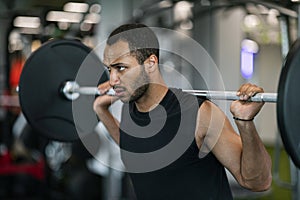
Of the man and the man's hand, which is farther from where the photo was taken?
the man

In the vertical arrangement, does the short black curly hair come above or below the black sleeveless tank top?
above

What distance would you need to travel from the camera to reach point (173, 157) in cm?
187

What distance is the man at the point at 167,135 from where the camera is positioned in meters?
1.72

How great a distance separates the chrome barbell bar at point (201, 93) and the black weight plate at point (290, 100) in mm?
116

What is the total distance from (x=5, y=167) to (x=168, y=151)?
12.2 feet

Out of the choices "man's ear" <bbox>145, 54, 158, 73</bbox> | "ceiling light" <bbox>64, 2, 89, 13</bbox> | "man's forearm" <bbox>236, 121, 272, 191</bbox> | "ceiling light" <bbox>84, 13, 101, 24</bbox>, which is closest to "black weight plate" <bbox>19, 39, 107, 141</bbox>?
"man's ear" <bbox>145, 54, 158, 73</bbox>

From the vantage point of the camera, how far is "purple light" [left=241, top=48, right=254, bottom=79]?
6762 millimetres

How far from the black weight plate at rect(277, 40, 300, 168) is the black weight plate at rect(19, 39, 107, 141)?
3.96 feet

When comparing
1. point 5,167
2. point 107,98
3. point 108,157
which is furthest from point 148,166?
point 5,167

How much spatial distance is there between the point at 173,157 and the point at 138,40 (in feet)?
1.36

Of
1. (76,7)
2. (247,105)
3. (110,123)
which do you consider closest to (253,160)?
(247,105)

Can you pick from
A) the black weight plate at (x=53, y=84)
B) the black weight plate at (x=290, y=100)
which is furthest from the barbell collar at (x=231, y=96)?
the black weight plate at (x=53, y=84)

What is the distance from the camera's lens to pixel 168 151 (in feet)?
6.15

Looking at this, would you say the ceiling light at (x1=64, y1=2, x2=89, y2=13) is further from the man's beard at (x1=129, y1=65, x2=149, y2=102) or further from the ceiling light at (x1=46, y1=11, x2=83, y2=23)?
the man's beard at (x1=129, y1=65, x2=149, y2=102)
